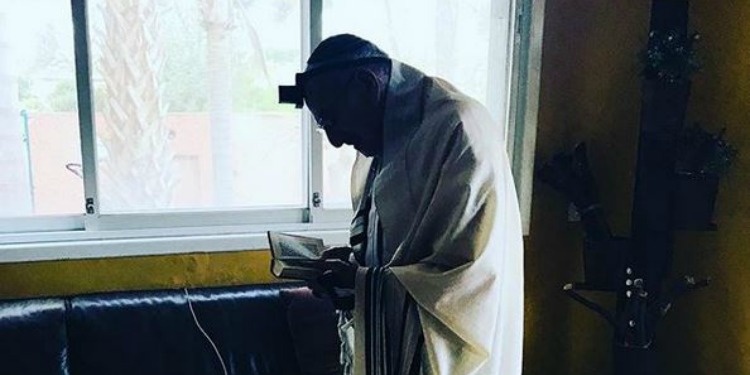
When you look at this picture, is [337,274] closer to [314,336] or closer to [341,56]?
[341,56]

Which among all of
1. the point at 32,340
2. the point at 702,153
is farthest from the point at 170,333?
the point at 702,153

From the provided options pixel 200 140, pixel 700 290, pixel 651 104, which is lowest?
pixel 700 290

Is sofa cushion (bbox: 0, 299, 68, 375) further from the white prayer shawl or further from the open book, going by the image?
the white prayer shawl

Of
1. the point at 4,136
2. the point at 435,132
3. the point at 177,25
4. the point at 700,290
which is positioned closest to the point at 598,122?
the point at 700,290

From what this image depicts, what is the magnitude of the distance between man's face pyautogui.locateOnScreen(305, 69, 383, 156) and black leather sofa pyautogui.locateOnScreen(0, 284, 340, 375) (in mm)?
908

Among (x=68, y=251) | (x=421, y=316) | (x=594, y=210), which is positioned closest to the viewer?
(x=421, y=316)

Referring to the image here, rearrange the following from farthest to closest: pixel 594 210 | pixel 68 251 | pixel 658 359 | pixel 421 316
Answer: pixel 658 359, pixel 594 210, pixel 68 251, pixel 421 316

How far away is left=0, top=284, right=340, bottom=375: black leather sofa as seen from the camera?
199cm

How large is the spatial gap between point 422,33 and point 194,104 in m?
0.86

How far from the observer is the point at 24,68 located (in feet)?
7.25

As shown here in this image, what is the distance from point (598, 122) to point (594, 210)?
0.39m

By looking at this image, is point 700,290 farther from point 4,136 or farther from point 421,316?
point 4,136

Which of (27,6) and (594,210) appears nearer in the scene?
(27,6)

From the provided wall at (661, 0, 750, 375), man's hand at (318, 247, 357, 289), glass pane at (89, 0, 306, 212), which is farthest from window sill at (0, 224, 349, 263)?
wall at (661, 0, 750, 375)
